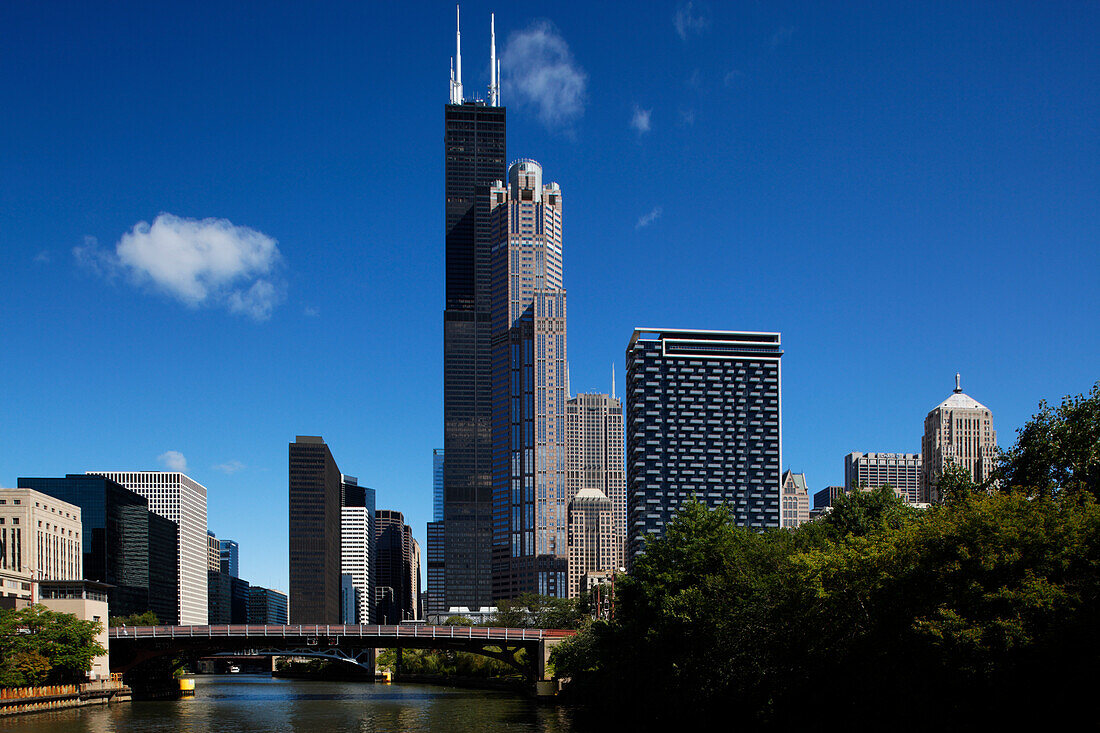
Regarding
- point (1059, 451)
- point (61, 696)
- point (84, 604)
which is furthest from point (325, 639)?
point (1059, 451)

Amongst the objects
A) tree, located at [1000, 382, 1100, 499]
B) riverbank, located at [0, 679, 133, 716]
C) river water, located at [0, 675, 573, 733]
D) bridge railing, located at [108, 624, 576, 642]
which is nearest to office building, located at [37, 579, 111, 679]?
riverbank, located at [0, 679, 133, 716]

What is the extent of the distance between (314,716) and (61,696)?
3310cm

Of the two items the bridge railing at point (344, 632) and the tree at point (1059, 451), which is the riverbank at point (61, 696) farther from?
the tree at point (1059, 451)

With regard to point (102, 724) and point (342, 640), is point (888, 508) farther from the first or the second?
point (342, 640)

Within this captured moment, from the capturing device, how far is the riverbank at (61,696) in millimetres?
109688

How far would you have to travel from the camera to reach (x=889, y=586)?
52781 mm

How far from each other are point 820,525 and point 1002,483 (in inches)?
747

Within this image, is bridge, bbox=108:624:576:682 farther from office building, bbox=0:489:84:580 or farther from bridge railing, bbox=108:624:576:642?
office building, bbox=0:489:84:580

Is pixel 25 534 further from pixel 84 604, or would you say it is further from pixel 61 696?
pixel 61 696

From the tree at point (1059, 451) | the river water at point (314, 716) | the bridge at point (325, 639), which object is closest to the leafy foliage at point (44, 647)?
the river water at point (314, 716)

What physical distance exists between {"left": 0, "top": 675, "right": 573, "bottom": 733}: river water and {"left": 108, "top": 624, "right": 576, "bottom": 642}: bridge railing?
8.85 meters

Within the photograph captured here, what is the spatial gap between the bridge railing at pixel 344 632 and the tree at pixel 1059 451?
299ft

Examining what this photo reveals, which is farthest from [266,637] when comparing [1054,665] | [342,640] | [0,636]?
[1054,665]

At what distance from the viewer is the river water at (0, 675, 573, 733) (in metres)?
94.1
